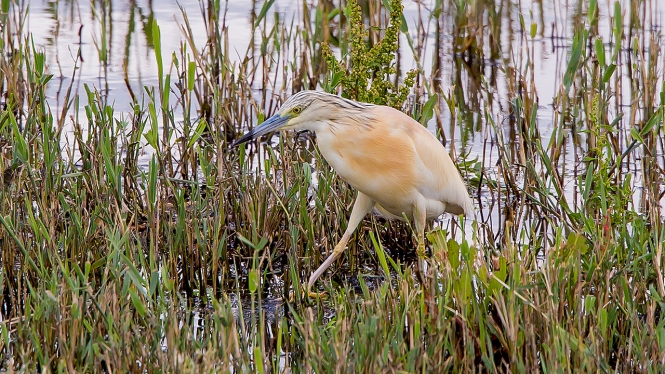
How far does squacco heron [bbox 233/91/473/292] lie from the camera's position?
3.91 metres

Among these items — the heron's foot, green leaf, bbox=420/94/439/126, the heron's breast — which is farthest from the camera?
green leaf, bbox=420/94/439/126

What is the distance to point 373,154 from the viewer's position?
13.2 ft

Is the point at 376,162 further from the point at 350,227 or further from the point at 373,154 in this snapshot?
the point at 350,227

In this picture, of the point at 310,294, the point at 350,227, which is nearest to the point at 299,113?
the point at 350,227

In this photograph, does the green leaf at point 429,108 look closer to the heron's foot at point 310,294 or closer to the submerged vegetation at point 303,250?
the submerged vegetation at point 303,250

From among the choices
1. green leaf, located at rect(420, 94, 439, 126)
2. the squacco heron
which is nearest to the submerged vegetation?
green leaf, located at rect(420, 94, 439, 126)

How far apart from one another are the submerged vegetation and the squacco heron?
24 centimetres

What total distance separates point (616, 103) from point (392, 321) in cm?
327

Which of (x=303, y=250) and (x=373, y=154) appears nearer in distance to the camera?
(x=373, y=154)

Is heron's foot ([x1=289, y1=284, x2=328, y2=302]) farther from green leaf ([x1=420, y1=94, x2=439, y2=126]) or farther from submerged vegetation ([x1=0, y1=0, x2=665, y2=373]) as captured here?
green leaf ([x1=420, y1=94, x2=439, y2=126])

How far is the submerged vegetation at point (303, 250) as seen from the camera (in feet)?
9.40

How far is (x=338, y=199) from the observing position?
4.36m

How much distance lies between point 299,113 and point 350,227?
0.56 metres

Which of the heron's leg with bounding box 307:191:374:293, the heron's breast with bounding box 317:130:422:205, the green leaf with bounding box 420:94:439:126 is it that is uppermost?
the green leaf with bounding box 420:94:439:126
